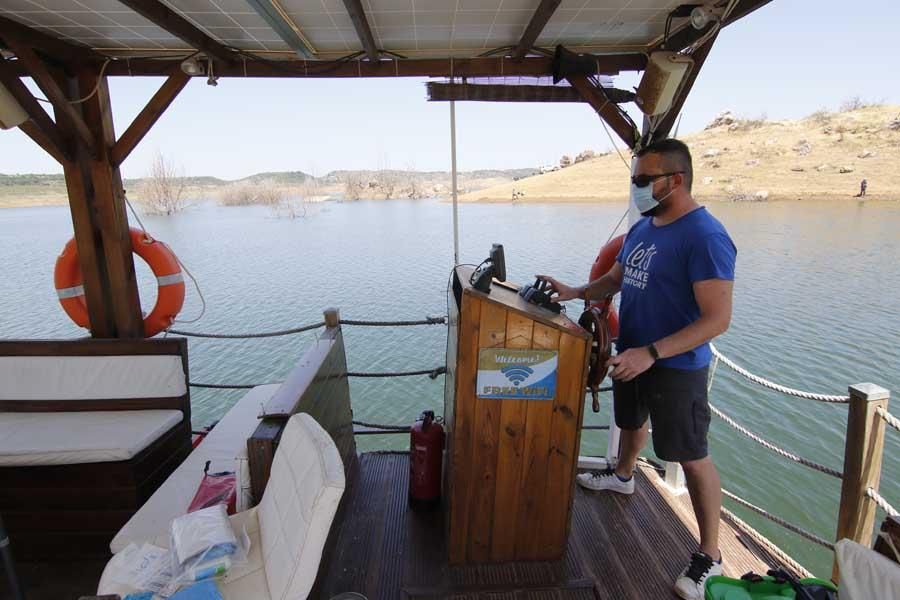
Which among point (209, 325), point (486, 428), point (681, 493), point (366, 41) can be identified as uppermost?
point (366, 41)

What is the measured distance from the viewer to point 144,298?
930 centimetres

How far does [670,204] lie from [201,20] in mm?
2292

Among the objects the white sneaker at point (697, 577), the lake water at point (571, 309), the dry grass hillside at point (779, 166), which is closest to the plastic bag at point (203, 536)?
the white sneaker at point (697, 577)

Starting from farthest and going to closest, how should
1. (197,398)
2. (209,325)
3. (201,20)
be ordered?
1. (209,325)
2. (197,398)
3. (201,20)

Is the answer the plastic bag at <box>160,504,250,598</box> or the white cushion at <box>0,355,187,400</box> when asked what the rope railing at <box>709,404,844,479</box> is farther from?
the white cushion at <box>0,355,187,400</box>

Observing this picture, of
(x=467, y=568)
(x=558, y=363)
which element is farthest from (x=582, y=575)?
(x=558, y=363)

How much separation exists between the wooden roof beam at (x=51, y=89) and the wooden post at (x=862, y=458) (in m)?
3.89

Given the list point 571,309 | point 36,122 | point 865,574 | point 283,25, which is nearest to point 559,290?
point 865,574

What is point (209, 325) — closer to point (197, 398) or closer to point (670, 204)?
point (197, 398)

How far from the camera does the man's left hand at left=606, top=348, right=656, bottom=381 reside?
61.1 inches

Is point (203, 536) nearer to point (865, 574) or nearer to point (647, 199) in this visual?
point (865, 574)

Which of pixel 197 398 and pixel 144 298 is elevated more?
pixel 144 298

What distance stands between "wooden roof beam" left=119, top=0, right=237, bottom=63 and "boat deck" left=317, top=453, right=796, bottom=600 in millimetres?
2404

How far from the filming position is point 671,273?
5.32 ft
